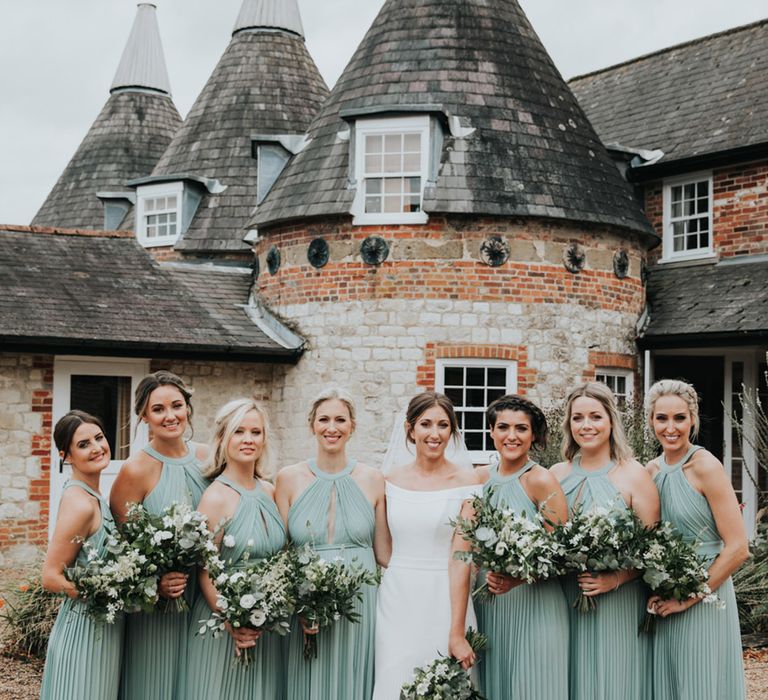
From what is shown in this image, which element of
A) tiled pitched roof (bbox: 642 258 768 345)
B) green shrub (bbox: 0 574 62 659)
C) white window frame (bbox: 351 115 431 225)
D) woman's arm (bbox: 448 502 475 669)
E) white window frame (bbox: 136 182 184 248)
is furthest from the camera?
white window frame (bbox: 136 182 184 248)

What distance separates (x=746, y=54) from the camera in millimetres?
17094

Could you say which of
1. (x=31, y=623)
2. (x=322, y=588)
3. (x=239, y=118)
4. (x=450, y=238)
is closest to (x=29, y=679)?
(x=31, y=623)

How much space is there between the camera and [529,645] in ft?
16.8

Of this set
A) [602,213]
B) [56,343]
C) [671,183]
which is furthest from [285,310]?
[671,183]

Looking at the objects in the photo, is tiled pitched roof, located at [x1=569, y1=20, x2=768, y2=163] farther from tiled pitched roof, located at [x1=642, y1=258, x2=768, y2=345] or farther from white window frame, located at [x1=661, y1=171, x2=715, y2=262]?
tiled pitched roof, located at [x1=642, y1=258, x2=768, y2=345]

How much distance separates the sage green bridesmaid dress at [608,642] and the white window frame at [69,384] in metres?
8.39

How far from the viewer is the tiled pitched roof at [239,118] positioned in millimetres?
18203

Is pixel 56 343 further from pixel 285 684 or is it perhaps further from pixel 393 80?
pixel 285 684

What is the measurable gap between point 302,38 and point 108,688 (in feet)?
59.5

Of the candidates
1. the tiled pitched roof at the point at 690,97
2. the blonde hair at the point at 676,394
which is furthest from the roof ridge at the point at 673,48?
the blonde hair at the point at 676,394

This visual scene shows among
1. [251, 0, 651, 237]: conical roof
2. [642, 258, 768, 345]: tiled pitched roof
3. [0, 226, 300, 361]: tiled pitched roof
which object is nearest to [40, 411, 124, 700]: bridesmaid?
[0, 226, 300, 361]: tiled pitched roof

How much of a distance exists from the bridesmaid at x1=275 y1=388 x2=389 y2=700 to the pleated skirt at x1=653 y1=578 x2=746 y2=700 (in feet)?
4.77

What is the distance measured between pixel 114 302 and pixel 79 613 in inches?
367

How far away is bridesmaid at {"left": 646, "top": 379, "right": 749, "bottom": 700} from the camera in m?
5.08
